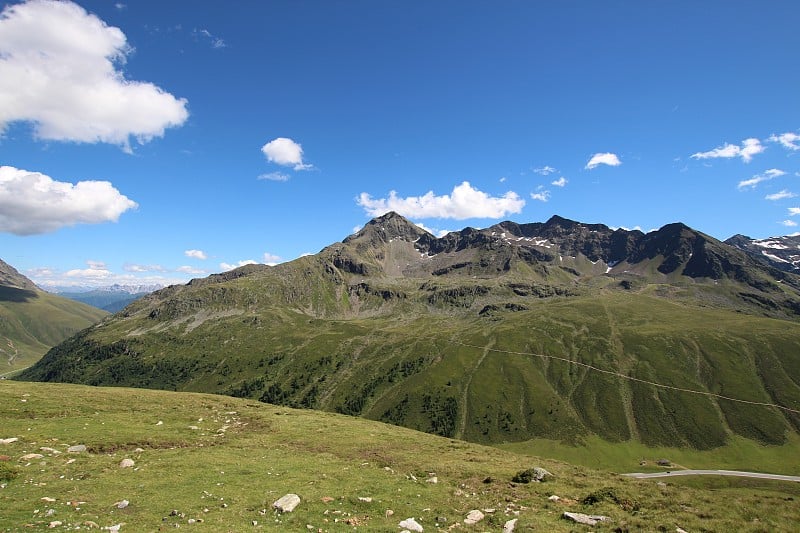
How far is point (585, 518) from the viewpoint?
25.8 metres

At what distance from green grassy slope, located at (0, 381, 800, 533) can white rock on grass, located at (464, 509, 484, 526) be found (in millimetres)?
501

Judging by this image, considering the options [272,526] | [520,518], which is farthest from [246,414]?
[520,518]

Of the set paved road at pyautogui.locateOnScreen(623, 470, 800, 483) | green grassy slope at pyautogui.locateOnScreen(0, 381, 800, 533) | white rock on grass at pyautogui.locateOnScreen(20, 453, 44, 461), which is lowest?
paved road at pyautogui.locateOnScreen(623, 470, 800, 483)

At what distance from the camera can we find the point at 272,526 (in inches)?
931

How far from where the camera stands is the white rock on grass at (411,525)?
2408 centimetres

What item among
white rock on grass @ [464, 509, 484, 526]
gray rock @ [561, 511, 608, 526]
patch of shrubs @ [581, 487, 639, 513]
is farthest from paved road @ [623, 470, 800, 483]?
white rock on grass @ [464, 509, 484, 526]

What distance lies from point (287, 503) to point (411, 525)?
8517mm

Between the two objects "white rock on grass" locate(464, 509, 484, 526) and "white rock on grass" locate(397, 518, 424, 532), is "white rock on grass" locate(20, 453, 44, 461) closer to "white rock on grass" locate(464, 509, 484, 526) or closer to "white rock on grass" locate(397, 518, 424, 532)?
"white rock on grass" locate(397, 518, 424, 532)

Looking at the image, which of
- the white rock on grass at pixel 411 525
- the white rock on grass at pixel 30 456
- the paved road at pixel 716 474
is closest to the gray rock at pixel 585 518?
the white rock on grass at pixel 411 525

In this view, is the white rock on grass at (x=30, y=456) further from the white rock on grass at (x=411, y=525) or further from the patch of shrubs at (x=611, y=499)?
the patch of shrubs at (x=611, y=499)

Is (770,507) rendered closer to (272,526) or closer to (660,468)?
(272,526)

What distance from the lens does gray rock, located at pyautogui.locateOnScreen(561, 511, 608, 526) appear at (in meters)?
25.4

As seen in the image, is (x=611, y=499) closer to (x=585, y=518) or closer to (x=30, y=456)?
(x=585, y=518)

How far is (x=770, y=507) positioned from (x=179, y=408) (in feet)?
222
